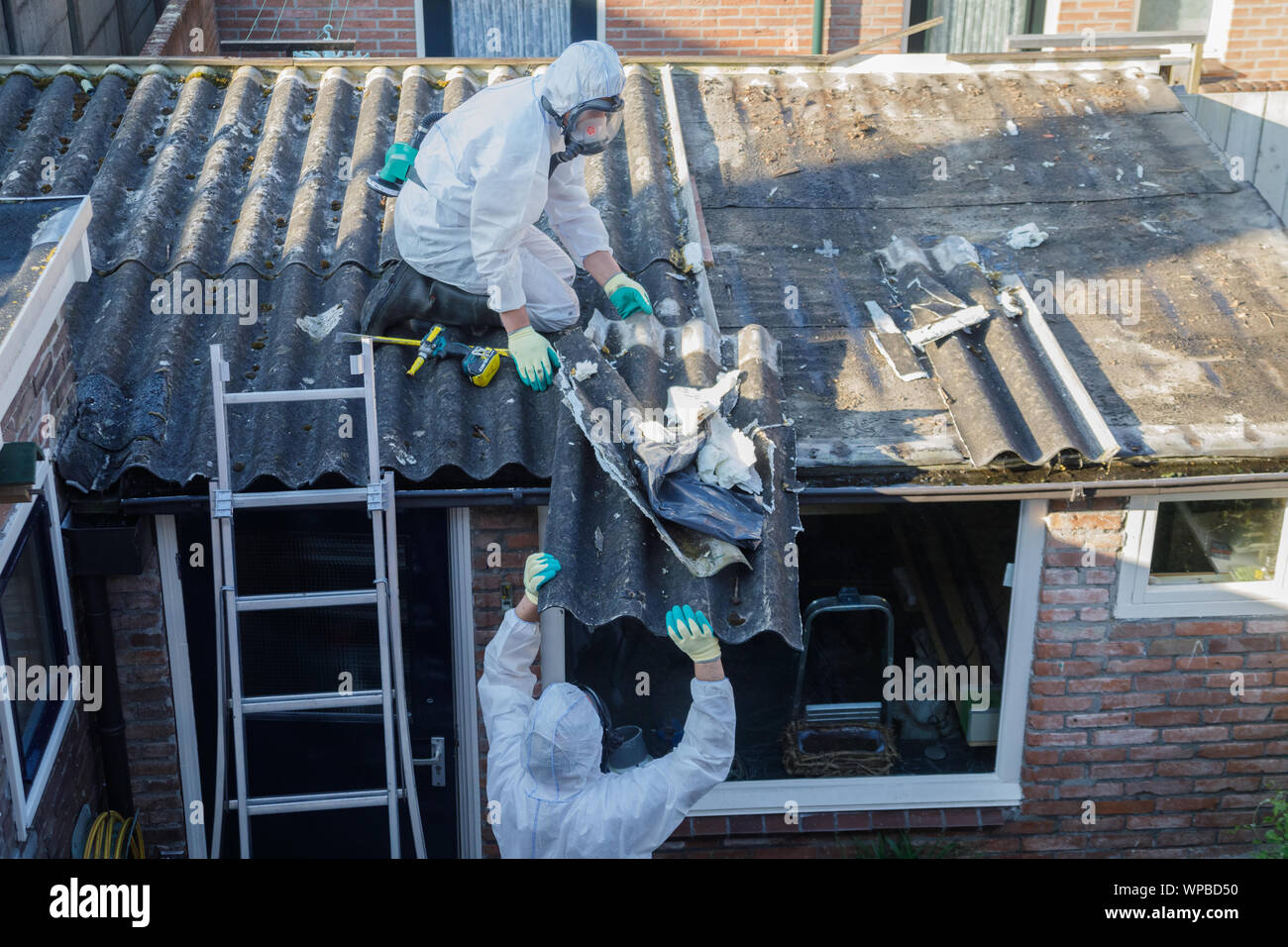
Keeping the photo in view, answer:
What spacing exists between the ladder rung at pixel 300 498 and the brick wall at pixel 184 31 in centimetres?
606

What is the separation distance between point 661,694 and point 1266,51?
8.30m

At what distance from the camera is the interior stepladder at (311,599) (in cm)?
476

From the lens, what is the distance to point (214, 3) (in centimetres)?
1102

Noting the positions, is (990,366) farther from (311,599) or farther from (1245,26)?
(1245,26)

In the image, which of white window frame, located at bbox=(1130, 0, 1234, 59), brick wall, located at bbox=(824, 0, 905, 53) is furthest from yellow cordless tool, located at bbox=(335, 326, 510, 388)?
white window frame, located at bbox=(1130, 0, 1234, 59)

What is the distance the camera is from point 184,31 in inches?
402

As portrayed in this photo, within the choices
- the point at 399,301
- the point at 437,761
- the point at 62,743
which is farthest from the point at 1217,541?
the point at 62,743

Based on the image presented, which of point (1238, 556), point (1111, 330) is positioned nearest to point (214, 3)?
point (1111, 330)

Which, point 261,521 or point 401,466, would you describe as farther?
point 261,521

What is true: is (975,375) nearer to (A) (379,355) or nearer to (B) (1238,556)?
(B) (1238,556)

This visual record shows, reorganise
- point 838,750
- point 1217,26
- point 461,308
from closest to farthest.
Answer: point 461,308 < point 838,750 < point 1217,26

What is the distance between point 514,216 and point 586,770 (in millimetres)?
2187

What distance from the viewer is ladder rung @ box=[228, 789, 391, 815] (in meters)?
5.02

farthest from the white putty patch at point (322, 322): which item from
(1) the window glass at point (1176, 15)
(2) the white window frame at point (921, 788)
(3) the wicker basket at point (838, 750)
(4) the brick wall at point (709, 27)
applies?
(1) the window glass at point (1176, 15)
